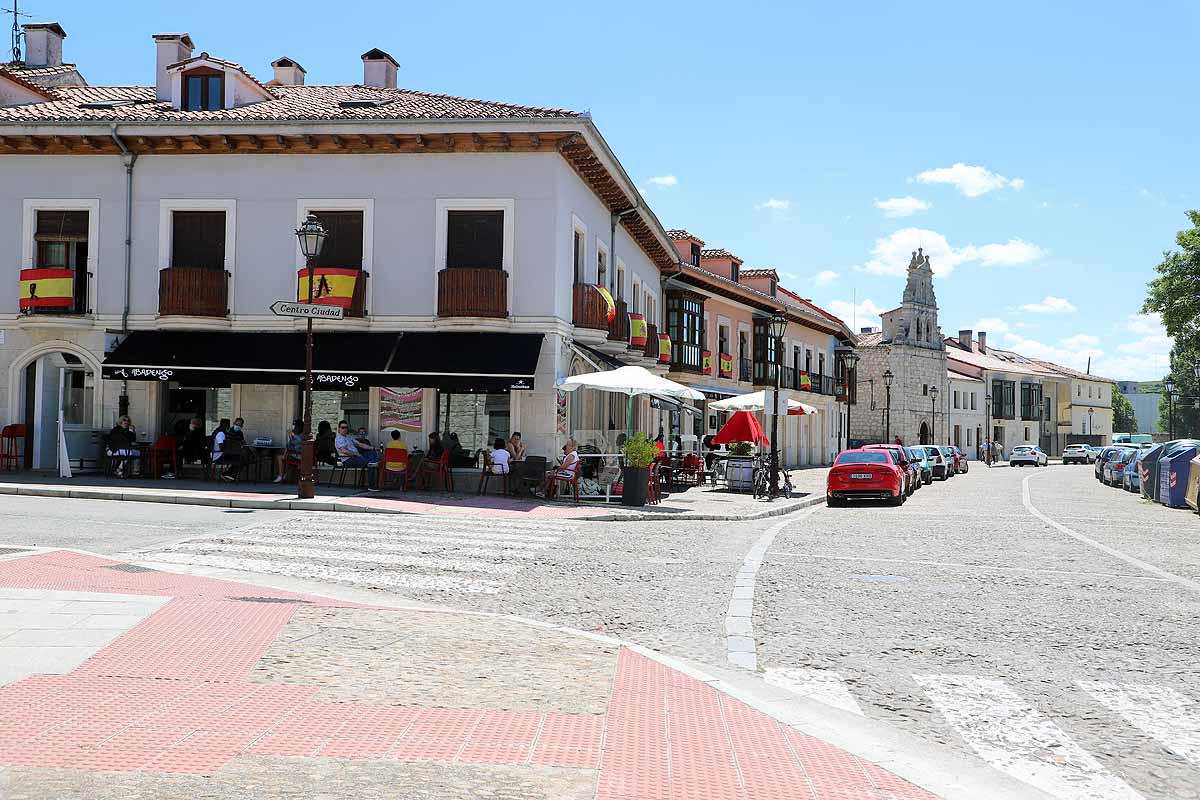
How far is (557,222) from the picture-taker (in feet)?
74.5

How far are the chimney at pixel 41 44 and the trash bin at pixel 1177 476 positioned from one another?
3338 centimetres

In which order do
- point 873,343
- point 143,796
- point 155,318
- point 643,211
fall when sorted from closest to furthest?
1. point 143,796
2. point 155,318
3. point 643,211
4. point 873,343

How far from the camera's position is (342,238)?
2347 centimetres

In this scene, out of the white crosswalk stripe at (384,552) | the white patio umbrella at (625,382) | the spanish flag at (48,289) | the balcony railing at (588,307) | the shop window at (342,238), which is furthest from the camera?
the balcony railing at (588,307)

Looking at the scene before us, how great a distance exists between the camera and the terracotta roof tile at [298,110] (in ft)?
75.0

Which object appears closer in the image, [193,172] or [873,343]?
[193,172]

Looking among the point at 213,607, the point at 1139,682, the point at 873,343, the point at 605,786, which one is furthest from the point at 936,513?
the point at 873,343

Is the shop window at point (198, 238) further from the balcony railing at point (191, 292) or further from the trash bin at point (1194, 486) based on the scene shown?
the trash bin at point (1194, 486)

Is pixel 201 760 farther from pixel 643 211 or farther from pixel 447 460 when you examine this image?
pixel 643 211

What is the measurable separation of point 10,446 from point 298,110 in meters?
9.87

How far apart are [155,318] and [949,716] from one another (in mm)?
21612

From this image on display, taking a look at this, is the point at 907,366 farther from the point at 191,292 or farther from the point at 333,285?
the point at 191,292

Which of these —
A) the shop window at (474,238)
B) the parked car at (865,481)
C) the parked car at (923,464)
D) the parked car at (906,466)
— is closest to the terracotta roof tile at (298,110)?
the shop window at (474,238)

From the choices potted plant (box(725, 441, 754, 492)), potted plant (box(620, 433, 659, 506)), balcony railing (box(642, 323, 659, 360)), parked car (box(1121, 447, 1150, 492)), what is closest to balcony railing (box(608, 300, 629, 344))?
balcony railing (box(642, 323, 659, 360))
